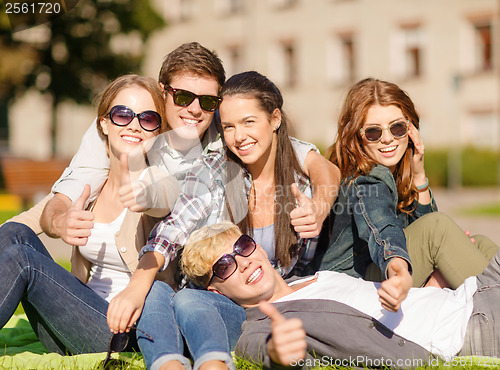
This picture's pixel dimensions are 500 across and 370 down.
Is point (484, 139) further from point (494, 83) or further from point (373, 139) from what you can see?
point (373, 139)

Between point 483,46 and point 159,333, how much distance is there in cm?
2137

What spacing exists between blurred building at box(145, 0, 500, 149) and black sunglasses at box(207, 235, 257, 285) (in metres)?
18.2

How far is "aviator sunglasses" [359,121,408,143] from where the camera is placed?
3928 millimetres

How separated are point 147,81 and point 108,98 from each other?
0.26 metres

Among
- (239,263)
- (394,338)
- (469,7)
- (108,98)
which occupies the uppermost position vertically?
(469,7)

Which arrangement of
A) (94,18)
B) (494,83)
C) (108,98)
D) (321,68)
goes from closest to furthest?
(108,98), (94,18), (494,83), (321,68)

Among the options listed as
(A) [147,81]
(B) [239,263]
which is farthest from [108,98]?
(B) [239,263]

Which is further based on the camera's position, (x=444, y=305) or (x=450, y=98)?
(x=450, y=98)

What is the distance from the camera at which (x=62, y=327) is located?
3.29m

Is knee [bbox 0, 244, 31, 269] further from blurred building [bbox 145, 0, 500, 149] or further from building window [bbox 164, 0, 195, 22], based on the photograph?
building window [bbox 164, 0, 195, 22]

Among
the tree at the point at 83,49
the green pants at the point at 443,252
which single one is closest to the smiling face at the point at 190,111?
the green pants at the point at 443,252

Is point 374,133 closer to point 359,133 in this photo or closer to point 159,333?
point 359,133

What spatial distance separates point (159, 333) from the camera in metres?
2.97

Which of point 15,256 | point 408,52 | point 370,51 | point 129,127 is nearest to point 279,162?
point 129,127
